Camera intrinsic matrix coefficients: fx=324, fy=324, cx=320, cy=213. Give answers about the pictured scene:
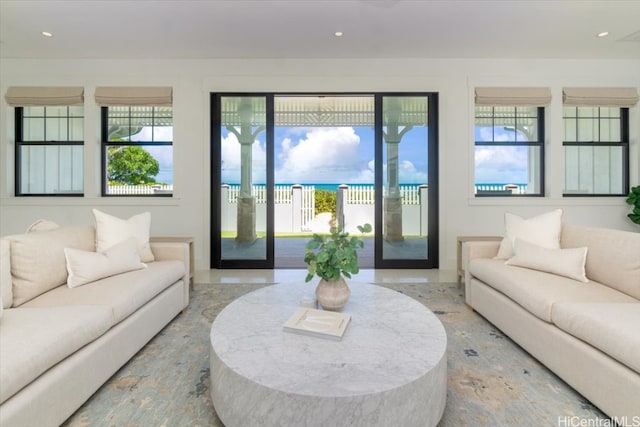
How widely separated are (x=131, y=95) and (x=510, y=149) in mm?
5193

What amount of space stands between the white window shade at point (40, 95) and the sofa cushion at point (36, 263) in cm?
295

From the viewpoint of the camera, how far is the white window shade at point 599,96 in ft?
14.1

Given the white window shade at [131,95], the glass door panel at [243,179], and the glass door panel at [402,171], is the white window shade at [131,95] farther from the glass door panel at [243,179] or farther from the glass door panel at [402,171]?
the glass door panel at [402,171]

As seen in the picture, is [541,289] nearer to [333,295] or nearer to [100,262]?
[333,295]

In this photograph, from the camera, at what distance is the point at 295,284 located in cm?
239

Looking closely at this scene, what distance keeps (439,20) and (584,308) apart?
2937 mm

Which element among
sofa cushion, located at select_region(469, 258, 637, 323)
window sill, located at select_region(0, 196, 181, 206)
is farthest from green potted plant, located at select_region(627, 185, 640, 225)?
window sill, located at select_region(0, 196, 181, 206)

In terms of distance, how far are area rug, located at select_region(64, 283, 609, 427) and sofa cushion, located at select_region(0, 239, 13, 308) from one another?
2.40ft

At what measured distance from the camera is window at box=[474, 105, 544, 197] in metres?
4.52

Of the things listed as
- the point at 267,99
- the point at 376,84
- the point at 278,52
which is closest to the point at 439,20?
the point at 376,84

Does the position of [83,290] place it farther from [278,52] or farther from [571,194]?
[571,194]

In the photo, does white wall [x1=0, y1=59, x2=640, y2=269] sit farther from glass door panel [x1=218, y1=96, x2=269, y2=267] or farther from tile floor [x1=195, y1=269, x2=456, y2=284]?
tile floor [x1=195, y1=269, x2=456, y2=284]

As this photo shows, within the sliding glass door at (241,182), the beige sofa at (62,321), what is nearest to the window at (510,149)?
the sliding glass door at (241,182)

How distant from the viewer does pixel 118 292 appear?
6.57 feet
